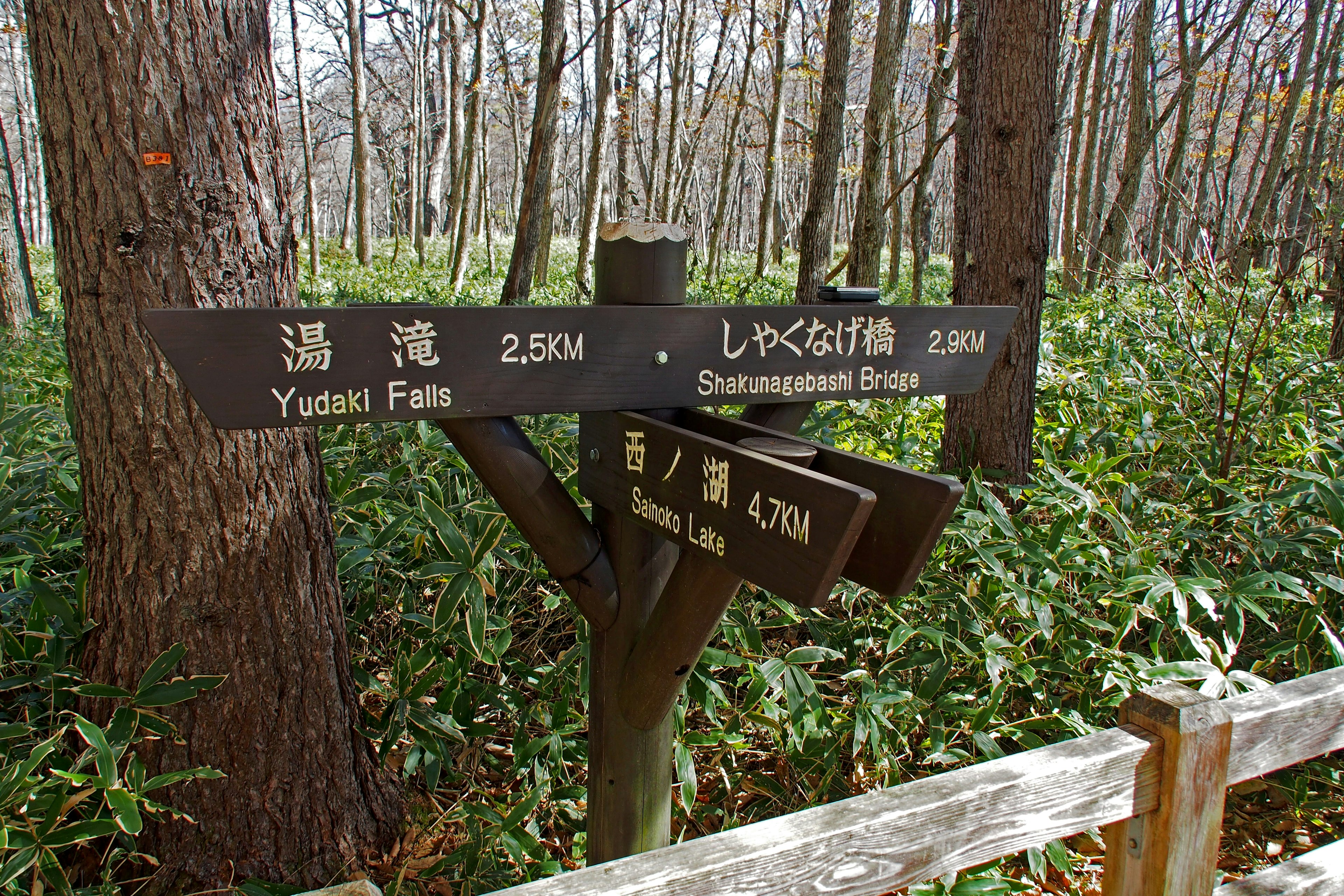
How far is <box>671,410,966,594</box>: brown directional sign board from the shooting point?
3.80 ft

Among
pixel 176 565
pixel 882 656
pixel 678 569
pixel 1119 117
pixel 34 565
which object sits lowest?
pixel 882 656

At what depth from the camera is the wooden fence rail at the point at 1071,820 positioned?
4.29 ft

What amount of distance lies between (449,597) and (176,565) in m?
0.61

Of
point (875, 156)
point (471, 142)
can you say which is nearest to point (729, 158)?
point (471, 142)

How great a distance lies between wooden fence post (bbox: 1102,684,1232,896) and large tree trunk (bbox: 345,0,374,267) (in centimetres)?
1474

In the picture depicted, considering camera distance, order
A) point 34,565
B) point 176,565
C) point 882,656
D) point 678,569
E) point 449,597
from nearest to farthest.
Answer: point 678,569, point 176,565, point 449,597, point 34,565, point 882,656

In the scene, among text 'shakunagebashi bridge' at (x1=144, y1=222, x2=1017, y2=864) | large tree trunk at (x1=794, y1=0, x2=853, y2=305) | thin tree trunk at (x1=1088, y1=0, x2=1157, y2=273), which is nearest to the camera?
text 'shakunagebashi bridge' at (x1=144, y1=222, x2=1017, y2=864)

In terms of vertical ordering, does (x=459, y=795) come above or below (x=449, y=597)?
below

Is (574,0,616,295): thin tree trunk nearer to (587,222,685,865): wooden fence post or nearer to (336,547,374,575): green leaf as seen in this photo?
(336,547,374,575): green leaf

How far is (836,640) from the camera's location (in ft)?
9.60

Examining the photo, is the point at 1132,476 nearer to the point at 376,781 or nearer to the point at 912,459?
the point at 912,459

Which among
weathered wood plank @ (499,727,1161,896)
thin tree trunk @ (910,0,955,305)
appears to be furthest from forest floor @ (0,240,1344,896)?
thin tree trunk @ (910,0,955,305)

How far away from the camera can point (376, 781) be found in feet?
7.45

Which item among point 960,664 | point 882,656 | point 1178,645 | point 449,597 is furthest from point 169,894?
point 1178,645
